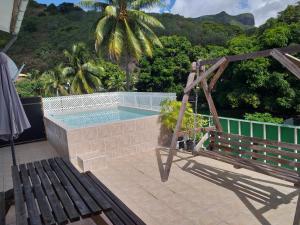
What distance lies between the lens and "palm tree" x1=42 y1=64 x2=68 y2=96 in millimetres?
20905

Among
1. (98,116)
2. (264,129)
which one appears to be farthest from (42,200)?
(98,116)

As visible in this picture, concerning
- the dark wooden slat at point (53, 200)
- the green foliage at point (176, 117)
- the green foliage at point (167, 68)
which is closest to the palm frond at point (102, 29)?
the green foliage at point (167, 68)

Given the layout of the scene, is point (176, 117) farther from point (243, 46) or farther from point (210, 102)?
point (243, 46)

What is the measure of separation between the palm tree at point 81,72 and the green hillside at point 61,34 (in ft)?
17.5

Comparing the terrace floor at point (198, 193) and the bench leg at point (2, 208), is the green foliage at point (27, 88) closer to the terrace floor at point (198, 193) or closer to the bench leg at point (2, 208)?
the terrace floor at point (198, 193)

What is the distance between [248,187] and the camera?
3881mm

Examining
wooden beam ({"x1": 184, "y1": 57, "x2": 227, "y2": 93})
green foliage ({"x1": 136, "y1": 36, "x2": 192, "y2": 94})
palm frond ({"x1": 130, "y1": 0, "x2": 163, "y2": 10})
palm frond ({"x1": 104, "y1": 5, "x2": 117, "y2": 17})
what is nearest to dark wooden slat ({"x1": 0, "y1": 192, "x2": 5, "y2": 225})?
wooden beam ({"x1": 184, "y1": 57, "x2": 227, "y2": 93})

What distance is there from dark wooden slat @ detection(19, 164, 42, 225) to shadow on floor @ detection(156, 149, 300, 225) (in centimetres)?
223

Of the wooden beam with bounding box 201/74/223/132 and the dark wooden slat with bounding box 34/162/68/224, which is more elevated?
the wooden beam with bounding box 201/74/223/132

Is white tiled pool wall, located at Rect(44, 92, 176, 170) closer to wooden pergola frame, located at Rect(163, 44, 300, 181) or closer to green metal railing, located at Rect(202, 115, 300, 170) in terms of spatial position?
green metal railing, located at Rect(202, 115, 300, 170)

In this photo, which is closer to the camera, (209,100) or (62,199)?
(62,199)

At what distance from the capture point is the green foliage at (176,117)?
586 centimetres

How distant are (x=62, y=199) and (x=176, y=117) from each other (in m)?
3.87

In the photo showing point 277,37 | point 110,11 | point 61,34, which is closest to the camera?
point 110,11
